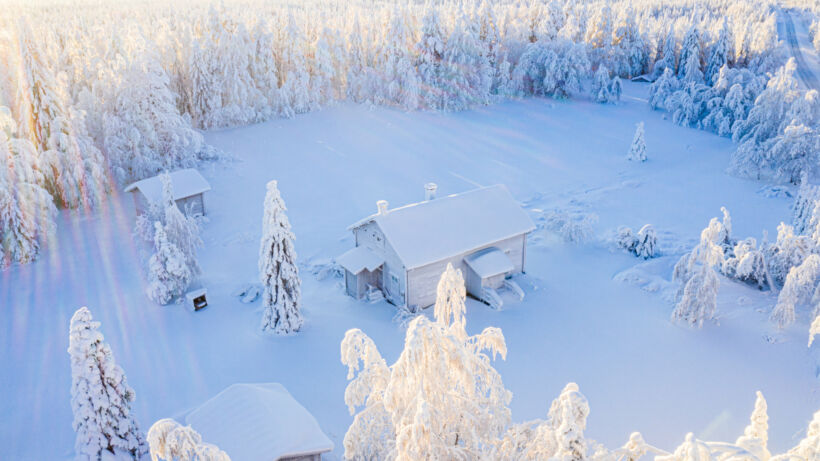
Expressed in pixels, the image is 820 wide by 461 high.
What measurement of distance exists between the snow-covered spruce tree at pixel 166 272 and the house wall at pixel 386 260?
24.4 feet

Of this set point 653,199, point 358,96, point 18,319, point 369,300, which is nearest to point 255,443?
point 369,300

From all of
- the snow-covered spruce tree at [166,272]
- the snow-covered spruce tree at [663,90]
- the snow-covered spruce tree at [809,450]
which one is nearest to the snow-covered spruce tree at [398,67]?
the snow-covered spruce tree at [663,90]

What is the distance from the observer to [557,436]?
252 inches

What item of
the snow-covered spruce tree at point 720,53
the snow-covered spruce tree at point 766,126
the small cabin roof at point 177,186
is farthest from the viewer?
the snow-covered spruce tree at point 720,53

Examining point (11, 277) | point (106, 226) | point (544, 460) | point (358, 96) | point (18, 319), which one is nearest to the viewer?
point (544, 460)

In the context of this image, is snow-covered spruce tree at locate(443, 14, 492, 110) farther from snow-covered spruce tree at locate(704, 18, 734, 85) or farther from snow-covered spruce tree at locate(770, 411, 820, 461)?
snow-covered spruce tree at locate(770, 411, 820, 461)

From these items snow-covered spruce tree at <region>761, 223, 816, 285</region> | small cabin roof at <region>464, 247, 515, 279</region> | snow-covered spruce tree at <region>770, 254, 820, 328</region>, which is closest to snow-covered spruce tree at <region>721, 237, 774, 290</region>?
snow-covered spruce tree at <region>761, 223, 816, 285</region>

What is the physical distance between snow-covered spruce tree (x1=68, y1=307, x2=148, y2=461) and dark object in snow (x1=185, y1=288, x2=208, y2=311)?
8.60 metres

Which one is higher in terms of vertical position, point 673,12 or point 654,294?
point 673,12

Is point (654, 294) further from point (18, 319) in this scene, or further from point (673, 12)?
point (673, 12)

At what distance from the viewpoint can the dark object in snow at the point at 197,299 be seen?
22.9m

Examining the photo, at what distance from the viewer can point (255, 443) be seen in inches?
532

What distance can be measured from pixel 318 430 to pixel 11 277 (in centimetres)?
1952

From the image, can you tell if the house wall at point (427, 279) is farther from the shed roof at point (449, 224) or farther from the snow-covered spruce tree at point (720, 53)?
the snow-covered spruce tree at point (720, 53)
